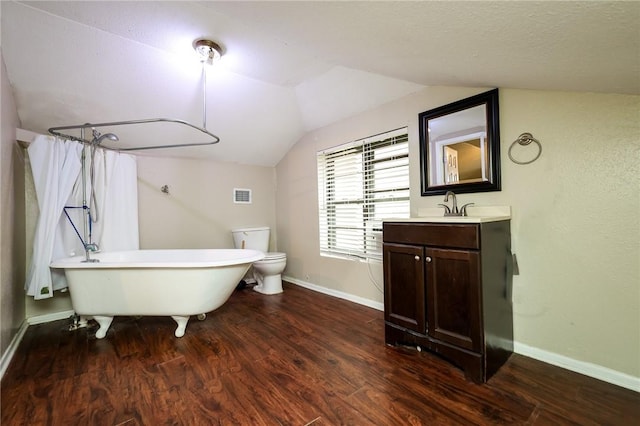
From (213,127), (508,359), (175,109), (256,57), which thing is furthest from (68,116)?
(508,359)

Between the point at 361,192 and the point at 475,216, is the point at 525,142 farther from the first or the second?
the point at 361,192

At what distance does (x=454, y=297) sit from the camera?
5.22 feet

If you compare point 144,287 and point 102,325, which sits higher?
point 144,287

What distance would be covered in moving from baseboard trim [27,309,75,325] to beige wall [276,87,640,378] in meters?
3.68

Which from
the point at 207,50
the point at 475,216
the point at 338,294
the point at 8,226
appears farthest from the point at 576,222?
the point at 8,226

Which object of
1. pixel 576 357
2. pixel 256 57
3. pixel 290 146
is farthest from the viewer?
pixel 290 146


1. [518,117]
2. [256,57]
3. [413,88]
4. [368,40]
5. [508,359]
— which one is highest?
[256,57]

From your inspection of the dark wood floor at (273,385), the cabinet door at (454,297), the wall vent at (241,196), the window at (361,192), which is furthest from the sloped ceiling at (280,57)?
the dark wood floor at (273,385)

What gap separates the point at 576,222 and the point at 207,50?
8.92 feet

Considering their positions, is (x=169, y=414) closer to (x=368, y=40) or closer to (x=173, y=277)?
(x=173, y=277)

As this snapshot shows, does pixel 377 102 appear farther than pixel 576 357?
Yes

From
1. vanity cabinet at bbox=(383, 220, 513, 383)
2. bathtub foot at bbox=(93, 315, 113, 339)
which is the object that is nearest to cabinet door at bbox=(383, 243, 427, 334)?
vanity cabinet at bbox=(383, 220, 513, 383)

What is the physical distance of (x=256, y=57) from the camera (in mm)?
2189

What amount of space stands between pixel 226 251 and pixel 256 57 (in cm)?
182
